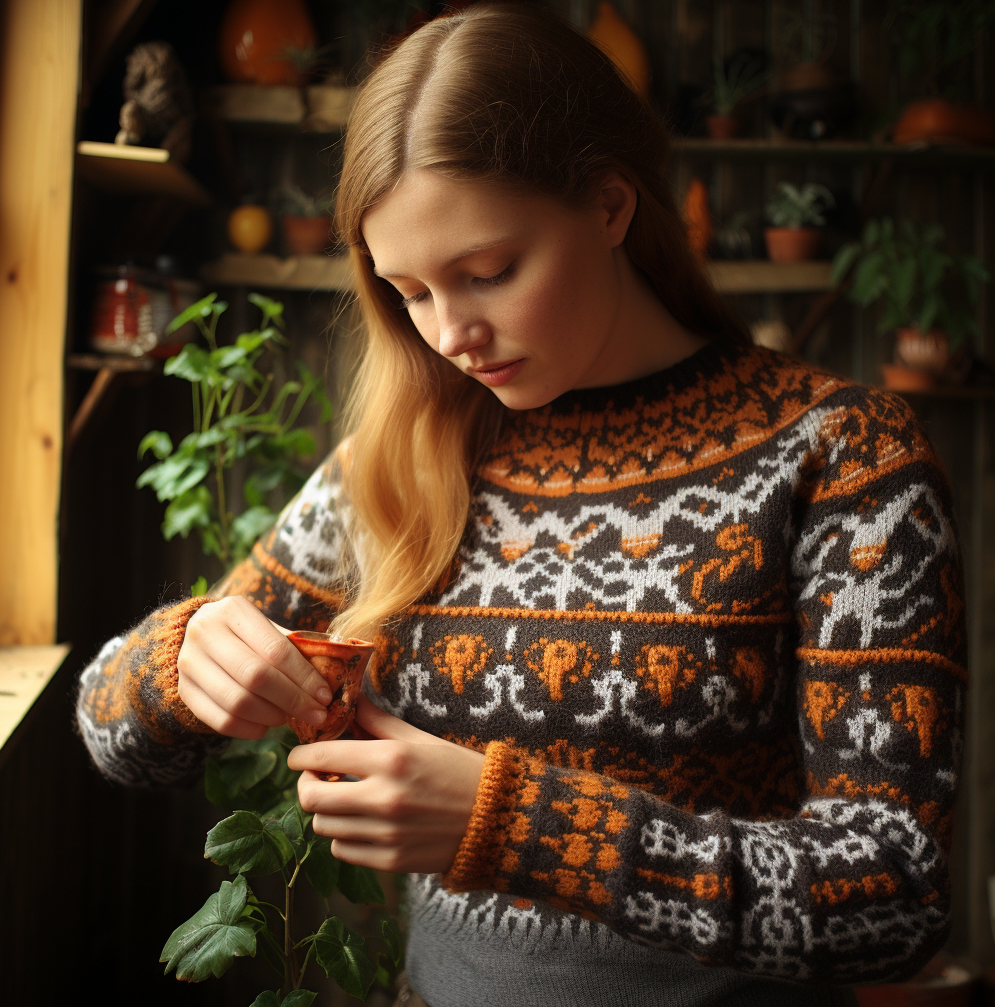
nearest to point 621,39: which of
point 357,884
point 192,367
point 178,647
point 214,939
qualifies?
point 192,367

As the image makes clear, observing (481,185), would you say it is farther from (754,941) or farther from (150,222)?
(150,222)

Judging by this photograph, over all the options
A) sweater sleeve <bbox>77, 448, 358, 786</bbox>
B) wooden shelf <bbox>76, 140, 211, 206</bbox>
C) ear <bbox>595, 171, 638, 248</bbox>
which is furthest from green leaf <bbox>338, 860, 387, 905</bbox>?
wooden shelf <bbox>76, 140, 211, 206</bbox>

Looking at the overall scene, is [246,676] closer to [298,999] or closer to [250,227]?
[298,999]

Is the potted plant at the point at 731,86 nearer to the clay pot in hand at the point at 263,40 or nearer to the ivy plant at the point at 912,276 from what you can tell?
the ivy plant at the point at 912,276

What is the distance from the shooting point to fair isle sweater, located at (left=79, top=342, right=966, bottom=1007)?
0.74m

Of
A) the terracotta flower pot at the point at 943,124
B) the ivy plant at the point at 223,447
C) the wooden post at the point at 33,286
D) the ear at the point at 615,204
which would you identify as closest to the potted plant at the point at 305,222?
the ivy plant at the point at 223,447

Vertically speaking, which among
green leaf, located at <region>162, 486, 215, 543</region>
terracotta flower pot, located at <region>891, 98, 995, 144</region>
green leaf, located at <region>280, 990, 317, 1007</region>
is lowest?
green leaf, located at <region>280, 990, 317, 1007</region>

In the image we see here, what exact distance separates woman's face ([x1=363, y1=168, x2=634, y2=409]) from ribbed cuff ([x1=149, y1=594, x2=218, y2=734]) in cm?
40

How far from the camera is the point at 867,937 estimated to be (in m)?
0.75

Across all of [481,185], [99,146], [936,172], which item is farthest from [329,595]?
[936,172]

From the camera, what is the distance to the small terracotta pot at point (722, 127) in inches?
86.0

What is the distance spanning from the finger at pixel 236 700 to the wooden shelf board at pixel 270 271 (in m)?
1.51

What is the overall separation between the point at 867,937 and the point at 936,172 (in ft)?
7.32

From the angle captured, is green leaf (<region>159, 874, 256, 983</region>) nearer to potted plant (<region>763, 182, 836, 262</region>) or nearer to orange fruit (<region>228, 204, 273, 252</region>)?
orange fruit (<region>228, 204, 273, 252</region>)
